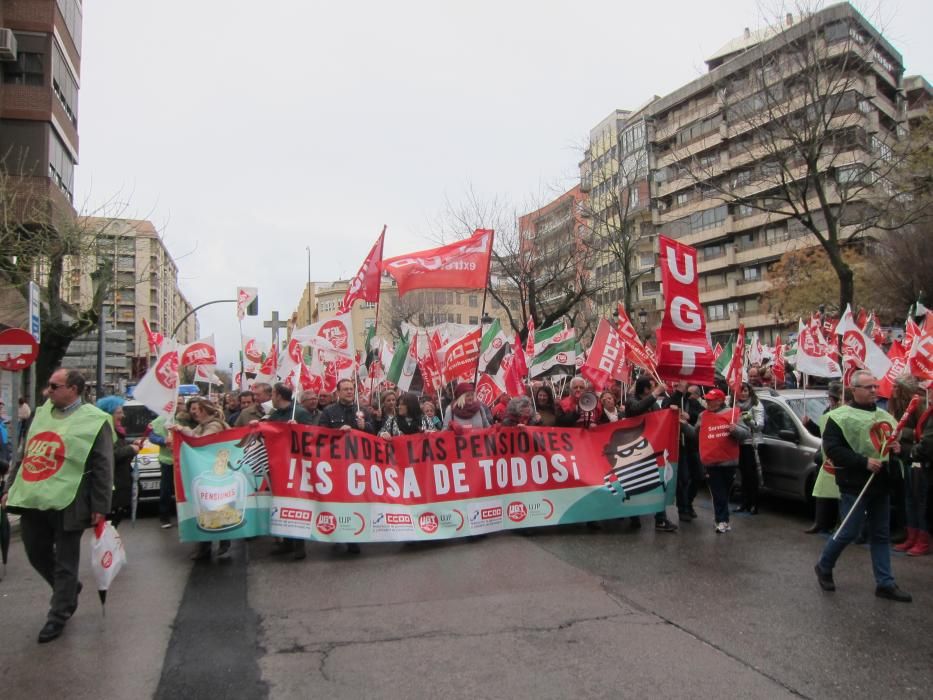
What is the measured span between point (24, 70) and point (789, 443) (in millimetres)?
26765

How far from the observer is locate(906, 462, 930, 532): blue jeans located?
7270 millimetres

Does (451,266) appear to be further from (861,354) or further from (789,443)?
(861,354)

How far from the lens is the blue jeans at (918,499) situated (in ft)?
23.9

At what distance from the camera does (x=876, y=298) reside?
98.9 ft

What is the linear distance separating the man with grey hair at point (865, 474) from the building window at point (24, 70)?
27705 mm

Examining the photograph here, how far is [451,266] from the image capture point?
31.7ft

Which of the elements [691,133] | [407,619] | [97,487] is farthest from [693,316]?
[691,133]

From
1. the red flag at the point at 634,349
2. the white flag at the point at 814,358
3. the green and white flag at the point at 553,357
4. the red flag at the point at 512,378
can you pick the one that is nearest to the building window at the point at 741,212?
the green and white flag at the point at 553,357

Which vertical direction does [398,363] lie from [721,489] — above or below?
above

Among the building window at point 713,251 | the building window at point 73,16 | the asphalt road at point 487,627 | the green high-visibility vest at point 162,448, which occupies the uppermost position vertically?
the building window at point 73,16

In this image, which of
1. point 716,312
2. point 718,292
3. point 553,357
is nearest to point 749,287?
point 718,292

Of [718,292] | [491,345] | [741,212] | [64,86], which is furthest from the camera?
[718,292]

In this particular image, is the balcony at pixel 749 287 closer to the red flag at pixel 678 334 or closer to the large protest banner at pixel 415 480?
the red flag at pixel 678 334

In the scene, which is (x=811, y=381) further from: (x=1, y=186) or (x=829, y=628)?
(x=1, y=186)
